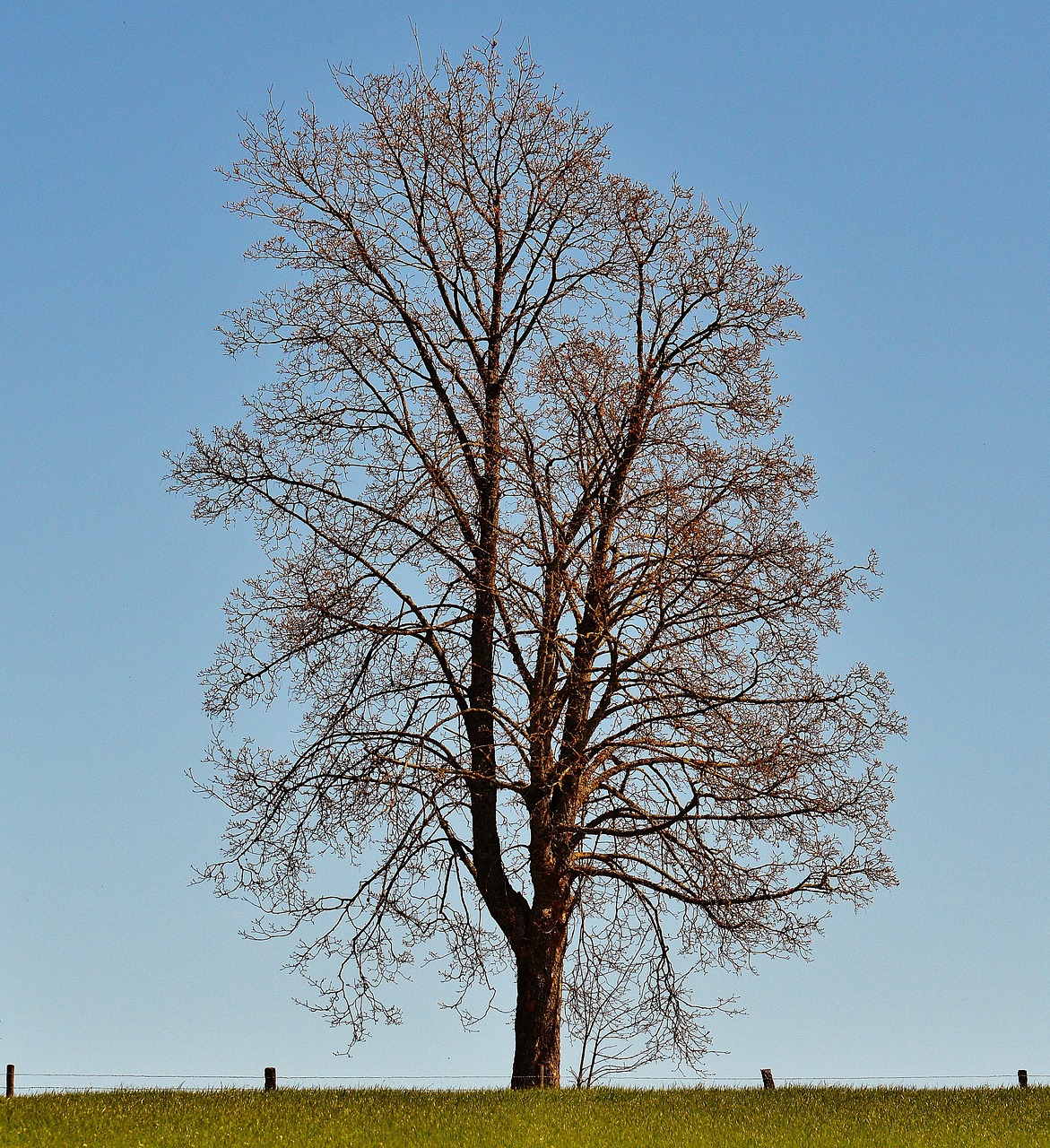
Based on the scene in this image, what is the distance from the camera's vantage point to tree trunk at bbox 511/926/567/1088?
16344 mm

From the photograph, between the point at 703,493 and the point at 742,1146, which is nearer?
the point at 742,1146

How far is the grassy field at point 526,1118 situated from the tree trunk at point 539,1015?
3.00 ft

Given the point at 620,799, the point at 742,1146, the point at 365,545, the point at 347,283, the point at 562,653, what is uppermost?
the point at 347,283

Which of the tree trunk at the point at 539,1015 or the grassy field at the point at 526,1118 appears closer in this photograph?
the grassy field at the point at 526,1118

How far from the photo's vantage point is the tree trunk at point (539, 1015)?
16.3m

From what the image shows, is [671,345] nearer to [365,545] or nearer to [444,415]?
[444,415]

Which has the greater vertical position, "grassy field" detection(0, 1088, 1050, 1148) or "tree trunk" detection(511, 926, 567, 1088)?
"tree trunk" detection(511, 926, 567, 1088)

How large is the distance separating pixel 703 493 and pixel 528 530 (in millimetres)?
2465

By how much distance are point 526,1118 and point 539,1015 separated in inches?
115

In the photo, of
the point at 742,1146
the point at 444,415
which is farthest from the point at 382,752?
the point at 742,1146

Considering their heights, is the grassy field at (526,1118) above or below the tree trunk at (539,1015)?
below

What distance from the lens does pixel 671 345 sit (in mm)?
18531

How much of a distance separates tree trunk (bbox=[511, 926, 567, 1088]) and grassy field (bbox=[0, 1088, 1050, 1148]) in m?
0.91

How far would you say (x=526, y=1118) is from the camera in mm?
13508
